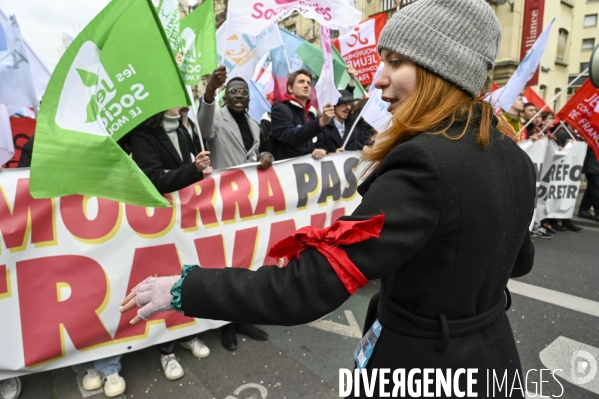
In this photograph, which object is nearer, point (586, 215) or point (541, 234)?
point (541, 234)

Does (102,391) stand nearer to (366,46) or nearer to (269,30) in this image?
(269,30)

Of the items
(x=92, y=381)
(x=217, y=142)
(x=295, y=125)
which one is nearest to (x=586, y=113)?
(x=295, y=125)

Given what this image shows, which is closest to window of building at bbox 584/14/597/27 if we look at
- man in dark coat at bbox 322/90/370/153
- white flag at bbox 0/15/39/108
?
man in dark coat at bbox 322/90/370/153

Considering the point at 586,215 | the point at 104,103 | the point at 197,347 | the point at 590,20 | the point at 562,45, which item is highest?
the point at 104,103

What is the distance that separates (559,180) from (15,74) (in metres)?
7.22

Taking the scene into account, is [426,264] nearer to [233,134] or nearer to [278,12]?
[233,134]

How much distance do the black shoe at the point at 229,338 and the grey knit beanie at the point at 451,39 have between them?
264cm

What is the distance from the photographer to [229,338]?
10.2ft

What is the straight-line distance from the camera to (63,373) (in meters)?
2.80

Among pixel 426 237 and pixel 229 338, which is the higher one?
pixel 426 237

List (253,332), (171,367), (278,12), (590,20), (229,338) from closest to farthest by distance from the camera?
(171,367) < (229,338) < (253,332) < (278,12) < (590,20)

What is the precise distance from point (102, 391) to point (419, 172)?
266cm

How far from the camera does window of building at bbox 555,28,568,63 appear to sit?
24.1 metres

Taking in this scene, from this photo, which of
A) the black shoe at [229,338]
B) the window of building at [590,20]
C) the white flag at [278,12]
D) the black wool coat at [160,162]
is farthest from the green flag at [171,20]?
the window of building at [590,20]
